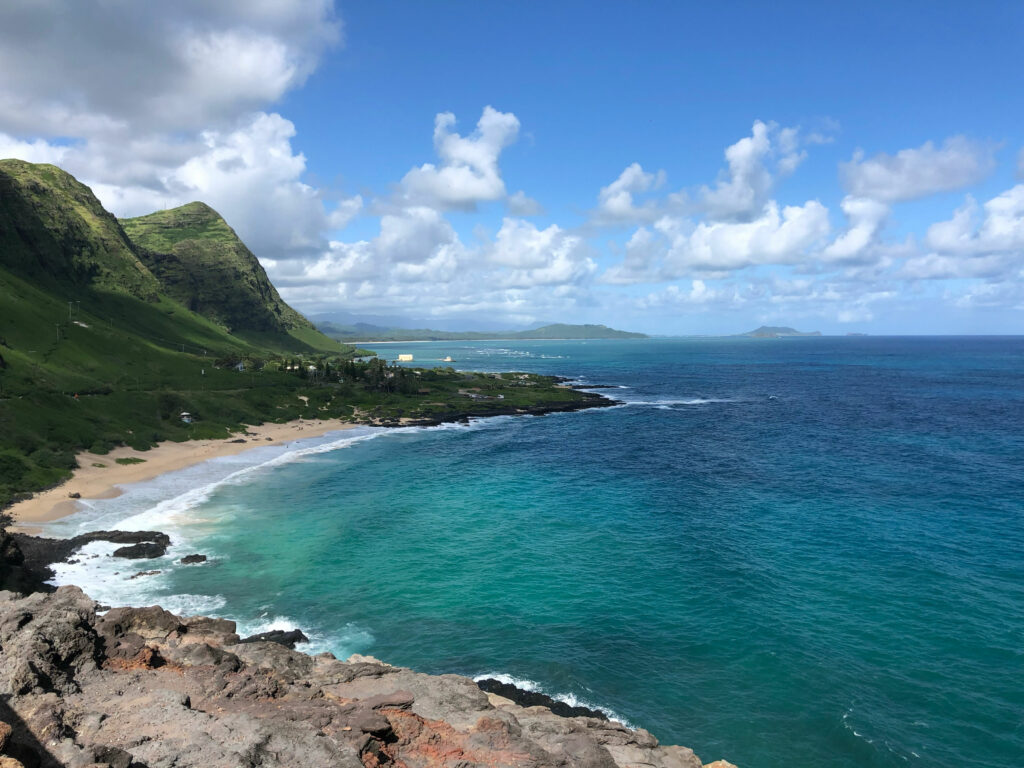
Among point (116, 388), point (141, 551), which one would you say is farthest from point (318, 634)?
point (116, 388)

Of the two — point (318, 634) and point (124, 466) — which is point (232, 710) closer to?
point (318, 634)


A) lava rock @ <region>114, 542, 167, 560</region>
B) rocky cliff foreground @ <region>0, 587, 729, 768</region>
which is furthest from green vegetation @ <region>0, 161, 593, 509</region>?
rocky cliff foreground @ <region>0, 587, 729, 768</region>

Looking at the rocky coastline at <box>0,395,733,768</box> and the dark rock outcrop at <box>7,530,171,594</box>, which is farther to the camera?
the dark rock outcrop at <box>7,530,171,594</box>

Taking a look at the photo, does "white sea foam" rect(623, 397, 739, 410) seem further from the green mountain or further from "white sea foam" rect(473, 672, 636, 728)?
"white sea foam" rect(473, 672, 636, 728)

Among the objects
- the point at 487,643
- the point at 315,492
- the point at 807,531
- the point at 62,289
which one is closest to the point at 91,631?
the point at 487,643

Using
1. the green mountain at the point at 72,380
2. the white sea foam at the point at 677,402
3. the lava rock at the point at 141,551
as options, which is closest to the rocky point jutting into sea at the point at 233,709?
the lava rock at the point at 141,551
